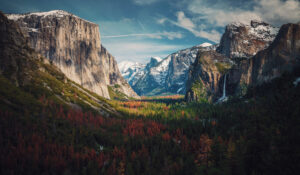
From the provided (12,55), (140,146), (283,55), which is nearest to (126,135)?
(140,146)

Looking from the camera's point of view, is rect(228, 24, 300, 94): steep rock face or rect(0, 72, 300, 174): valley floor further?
rect(228, 24, 300, 94): steep rock face

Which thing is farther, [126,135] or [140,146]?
[126,135]

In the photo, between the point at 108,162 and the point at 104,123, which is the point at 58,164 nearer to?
the point at 108,162

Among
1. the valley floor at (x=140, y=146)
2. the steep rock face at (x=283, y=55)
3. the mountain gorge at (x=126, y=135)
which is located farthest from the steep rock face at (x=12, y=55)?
the steep rock face at (x=283, y=55)

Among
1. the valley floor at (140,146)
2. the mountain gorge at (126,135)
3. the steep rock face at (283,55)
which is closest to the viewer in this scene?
the valley floor at (140,146)

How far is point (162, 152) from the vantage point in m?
82.6

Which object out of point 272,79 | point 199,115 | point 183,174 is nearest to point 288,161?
point 183,174

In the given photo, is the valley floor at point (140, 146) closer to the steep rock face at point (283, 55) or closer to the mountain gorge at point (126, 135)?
the mountain gorge at point (126, 135)

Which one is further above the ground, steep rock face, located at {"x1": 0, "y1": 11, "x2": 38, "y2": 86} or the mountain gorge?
steep rock face, located at {"x1": 0, "y1": 11, "x2": 38, "y2": 86}

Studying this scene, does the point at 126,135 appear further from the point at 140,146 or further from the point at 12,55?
the point at 12,55

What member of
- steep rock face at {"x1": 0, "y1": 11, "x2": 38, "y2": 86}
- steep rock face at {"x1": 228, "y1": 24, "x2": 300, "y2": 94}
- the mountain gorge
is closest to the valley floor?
the mountain gorge

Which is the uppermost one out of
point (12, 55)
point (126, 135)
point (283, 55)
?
point (283, 55)

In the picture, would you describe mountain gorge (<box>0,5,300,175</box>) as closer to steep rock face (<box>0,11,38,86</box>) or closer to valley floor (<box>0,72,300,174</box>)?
valley floor (<box>0,72,300,174</box>)

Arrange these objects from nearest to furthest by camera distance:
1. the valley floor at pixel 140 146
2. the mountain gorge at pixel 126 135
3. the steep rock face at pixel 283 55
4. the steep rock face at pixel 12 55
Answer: the valley floor at pixel 140 146 < the mountain gorge at pixel 126 135 < the steep rock face at pixel 12 55 < the steep rock face at pixel 283 55
